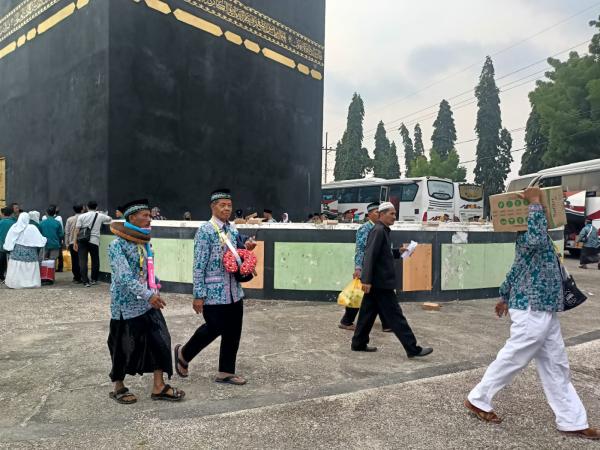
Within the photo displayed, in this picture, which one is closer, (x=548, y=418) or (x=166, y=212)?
(x=548, y=418)

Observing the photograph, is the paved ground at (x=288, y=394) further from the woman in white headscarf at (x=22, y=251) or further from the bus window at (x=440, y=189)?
the bus window at (x=440, y=189)

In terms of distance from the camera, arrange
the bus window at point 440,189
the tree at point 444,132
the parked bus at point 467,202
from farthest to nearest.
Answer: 1. the tree at point 444,132
2. the parked bus at point 467,202
3. the bus window at point 440,189

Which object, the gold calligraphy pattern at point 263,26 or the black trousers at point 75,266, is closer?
the black trousers at point 75,266

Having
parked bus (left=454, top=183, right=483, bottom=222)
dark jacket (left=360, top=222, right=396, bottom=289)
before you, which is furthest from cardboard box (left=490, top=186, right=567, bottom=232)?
parked bus (left=454, top=183, right=483, bottom=222)

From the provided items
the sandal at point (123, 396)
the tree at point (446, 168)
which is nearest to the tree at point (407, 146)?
the tree at point (446, 168)

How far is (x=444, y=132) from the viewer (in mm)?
63781

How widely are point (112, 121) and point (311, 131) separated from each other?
351 inches

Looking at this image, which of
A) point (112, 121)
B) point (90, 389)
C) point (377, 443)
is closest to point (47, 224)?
point (112, 121)

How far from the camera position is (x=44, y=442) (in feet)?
10.6

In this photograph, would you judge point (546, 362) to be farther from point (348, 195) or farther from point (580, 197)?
point (348, 195)

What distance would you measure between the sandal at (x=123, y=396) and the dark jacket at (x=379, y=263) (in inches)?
98.7

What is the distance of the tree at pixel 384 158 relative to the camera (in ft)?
225

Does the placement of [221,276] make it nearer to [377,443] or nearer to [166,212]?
[377,443]

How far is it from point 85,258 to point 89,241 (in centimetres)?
36
